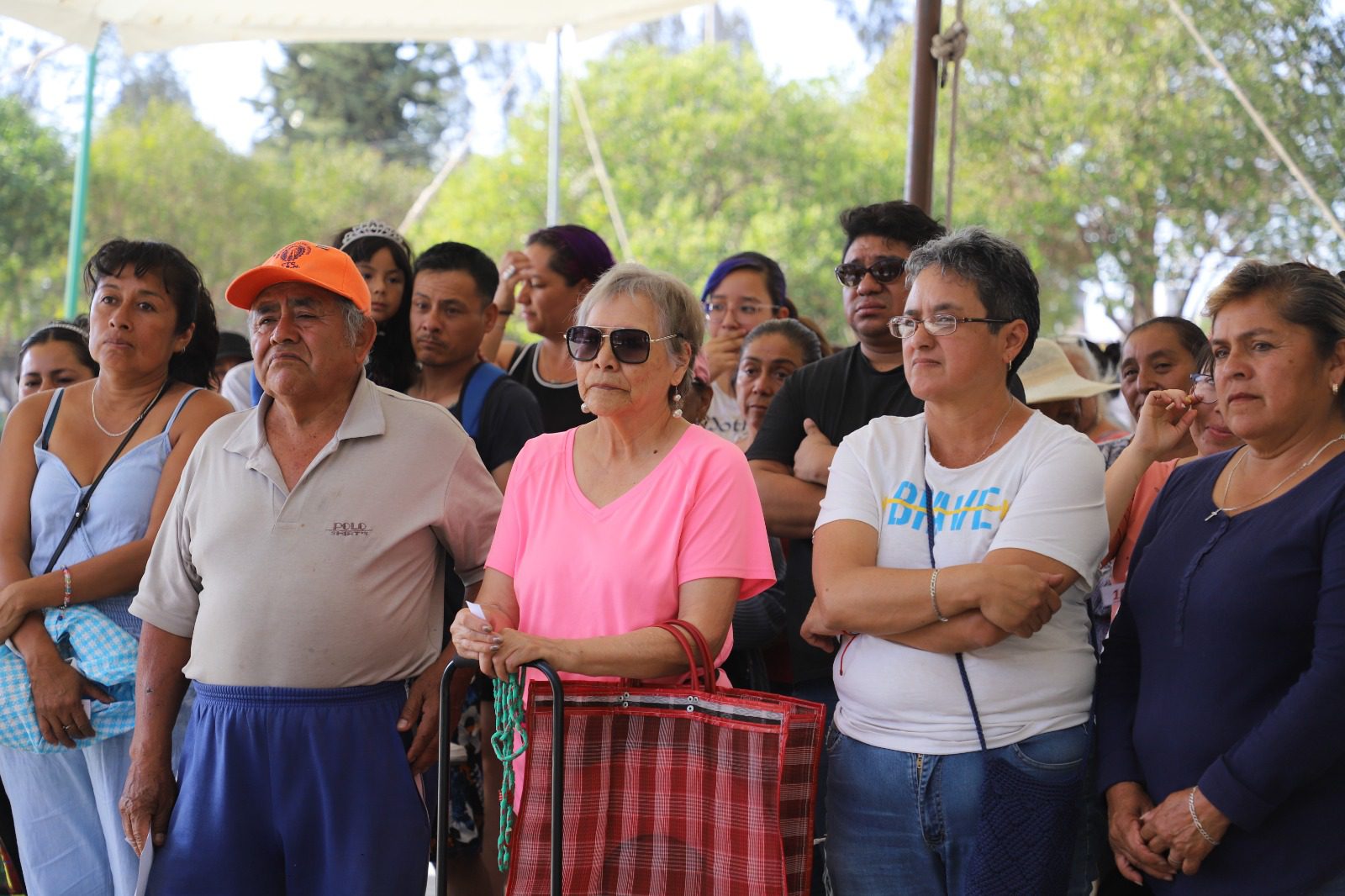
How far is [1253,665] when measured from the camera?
2225 mm

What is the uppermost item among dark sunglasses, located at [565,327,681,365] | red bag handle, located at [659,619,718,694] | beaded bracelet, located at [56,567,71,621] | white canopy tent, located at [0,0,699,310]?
white canopy tent, located at [0,0,699,310]

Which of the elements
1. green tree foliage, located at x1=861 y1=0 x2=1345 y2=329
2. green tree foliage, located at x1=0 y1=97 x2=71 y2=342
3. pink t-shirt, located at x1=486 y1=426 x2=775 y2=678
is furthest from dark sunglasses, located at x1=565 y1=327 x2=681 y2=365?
green tree foliage, located at x1=0 y1=97 x2=71 y2=342

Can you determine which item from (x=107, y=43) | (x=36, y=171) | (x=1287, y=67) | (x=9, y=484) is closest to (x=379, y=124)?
(x=36, y=171)

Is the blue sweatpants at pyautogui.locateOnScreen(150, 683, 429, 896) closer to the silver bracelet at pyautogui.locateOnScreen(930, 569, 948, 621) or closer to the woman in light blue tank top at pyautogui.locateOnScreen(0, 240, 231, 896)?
the woman in light blue tank top at pyautogui.locateOnScreen(0, 240, 231, 896)

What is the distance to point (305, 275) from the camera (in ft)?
8.89

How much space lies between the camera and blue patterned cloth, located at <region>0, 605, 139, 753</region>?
301cm

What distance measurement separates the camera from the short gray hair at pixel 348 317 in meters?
2.79

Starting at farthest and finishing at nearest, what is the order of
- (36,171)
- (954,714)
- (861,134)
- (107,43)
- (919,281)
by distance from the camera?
(861,134) → (36,171) → (107,43) → (919,281) → (954,714)

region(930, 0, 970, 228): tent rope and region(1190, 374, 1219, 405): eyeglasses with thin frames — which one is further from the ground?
region(930, 0, 970, 228): tent rope

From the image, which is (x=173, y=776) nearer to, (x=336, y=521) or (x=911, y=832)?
(x=336, y=521)

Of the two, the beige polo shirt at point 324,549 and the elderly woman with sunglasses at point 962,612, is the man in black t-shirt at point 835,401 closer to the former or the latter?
the elderly woman with sunglasses at point 962,612

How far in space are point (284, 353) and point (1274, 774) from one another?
6.82 ft

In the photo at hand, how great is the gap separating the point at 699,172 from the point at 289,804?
19018 mm

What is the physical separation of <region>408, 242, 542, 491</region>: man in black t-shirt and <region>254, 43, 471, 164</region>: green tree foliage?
2888 centimetres
